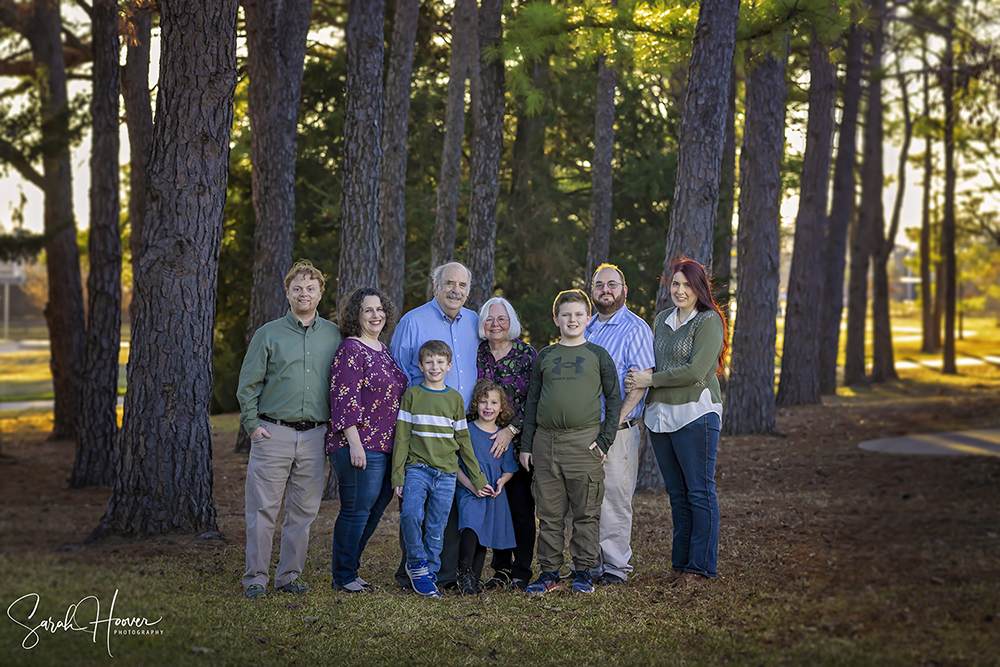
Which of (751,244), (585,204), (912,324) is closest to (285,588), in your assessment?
(751,244)

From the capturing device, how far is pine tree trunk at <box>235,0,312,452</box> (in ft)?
35.9

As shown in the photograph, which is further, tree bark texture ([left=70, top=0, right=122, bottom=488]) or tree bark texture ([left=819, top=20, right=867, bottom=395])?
tree bark texture ([left=819, top=20, right=867, bottom=395])

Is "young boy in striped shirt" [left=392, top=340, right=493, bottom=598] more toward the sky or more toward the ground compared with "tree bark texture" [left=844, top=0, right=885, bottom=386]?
more toward the ground

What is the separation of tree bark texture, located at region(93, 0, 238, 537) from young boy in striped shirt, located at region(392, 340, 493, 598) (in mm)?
2380

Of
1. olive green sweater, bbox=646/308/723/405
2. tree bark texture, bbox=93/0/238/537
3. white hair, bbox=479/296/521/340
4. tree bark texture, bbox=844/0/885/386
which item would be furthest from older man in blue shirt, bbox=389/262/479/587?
tree bark texture, bbox=844/0/885/386

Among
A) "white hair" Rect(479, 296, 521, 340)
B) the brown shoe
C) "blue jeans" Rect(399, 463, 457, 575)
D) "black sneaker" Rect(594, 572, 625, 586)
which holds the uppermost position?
"white hair" Rect(479, 296, 521, 340)

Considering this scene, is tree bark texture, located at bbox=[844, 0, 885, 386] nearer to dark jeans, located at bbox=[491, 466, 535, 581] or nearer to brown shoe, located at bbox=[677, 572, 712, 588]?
brown shoe, located at bbox=[677, 572, 712, 588]

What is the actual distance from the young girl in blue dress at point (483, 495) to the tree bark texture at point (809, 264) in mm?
12431

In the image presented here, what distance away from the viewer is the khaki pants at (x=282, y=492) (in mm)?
5000

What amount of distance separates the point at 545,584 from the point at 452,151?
9568mm

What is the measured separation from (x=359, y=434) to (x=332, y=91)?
13.3 metres

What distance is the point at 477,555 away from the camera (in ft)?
17.5

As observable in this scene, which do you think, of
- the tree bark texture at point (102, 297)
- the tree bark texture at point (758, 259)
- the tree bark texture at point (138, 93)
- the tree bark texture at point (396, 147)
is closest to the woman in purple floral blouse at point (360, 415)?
the tree bark texture at point (102, 297)

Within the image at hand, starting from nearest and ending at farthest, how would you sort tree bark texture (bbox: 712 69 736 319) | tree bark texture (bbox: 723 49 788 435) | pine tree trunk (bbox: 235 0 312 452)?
1. pine tree trunk (bbox: 235 0 312 452)
2. tree bark texture (bbox: 723 49 788 435)
3. tree bark texture (bbox: 712 69 736 319)
